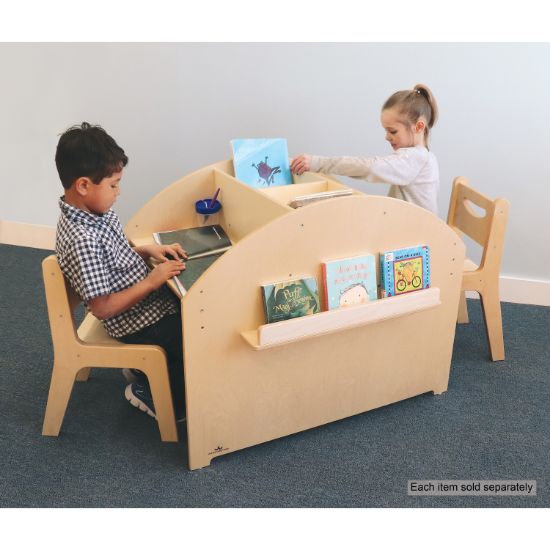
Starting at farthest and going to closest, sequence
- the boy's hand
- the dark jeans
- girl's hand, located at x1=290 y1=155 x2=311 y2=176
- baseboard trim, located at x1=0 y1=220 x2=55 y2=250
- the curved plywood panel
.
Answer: baseboard trim, located at x1=0 y1=220 x2=55 y2=250
girl's hand, located at x1=290 y1=155 x2=311 y2=176
the dark jeans
the boy's hand
the curved plywood panel

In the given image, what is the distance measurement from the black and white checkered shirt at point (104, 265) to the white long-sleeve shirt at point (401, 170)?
0.74 meters

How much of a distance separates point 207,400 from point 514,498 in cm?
89

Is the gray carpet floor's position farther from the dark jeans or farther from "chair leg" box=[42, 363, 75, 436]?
the dark jeans

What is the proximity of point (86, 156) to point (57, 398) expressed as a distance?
0.74 meters

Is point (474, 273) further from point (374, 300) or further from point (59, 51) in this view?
point (59, 51)

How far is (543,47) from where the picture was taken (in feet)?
7.97

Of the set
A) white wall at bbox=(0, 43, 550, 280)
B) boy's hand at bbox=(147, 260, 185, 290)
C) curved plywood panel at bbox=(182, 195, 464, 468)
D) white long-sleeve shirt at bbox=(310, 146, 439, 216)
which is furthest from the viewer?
white wall at bbox=(0, 43, 550, 280)

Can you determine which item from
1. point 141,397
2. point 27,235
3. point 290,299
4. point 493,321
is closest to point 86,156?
point 290,299

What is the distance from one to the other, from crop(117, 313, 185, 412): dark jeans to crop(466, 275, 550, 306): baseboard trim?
5.33 ft

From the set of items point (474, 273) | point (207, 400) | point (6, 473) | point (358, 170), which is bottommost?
point (6, 473)

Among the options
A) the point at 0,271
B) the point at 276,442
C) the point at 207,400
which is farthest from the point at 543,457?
the point at 0,271

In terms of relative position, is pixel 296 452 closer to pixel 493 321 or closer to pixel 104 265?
pixel 104 265

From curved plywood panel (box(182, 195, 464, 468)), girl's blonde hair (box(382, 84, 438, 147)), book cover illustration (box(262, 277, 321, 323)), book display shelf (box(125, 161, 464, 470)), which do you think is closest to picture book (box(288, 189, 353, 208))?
book display shelf (box(125, 161, 464, 470))

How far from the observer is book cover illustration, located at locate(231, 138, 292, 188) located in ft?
7.22
